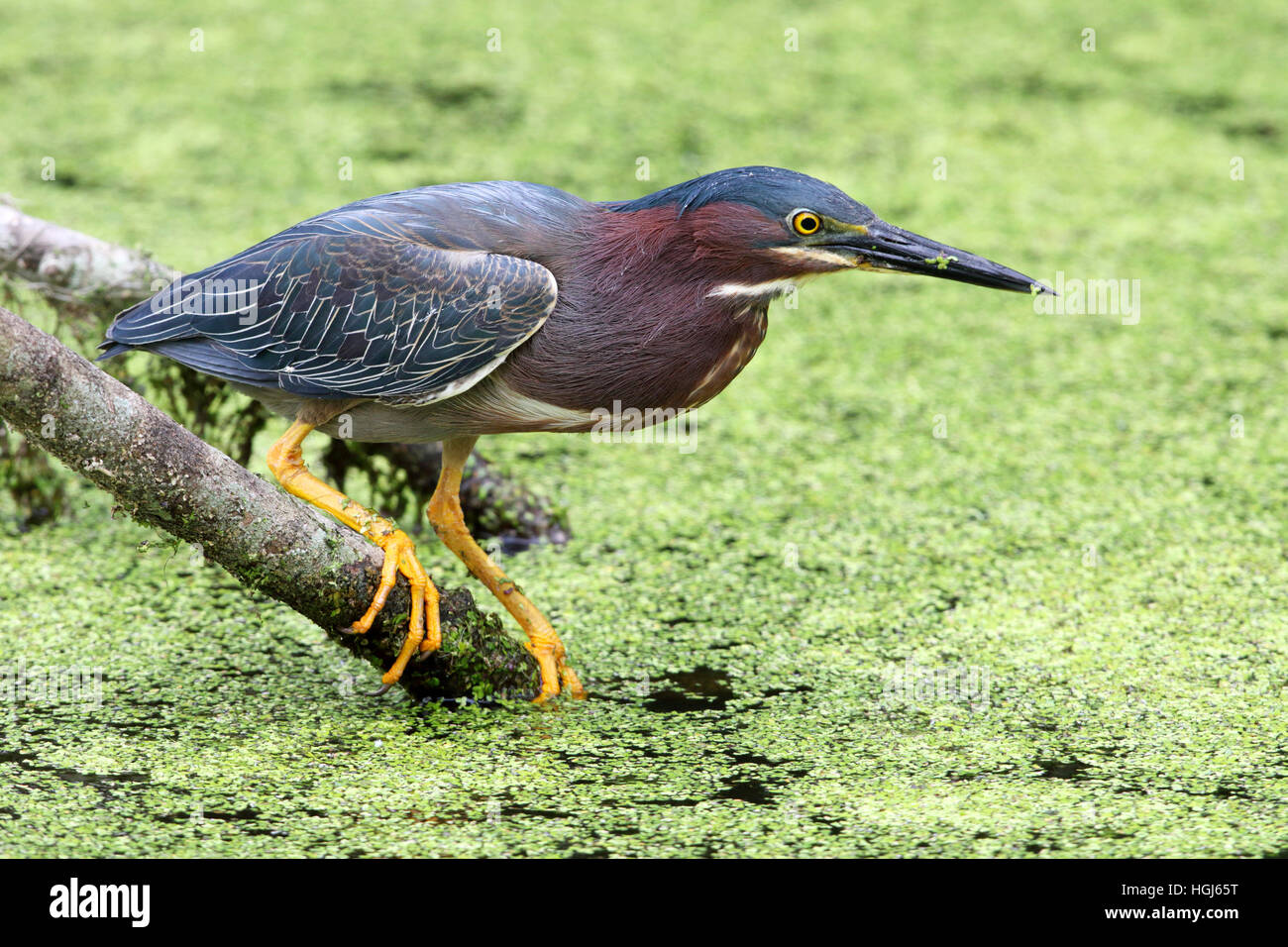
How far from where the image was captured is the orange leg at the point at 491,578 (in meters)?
3.89

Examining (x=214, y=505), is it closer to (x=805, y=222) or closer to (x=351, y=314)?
(x=351, y=314)

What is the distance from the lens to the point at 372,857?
3096 mm

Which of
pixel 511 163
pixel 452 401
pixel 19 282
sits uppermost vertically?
pixel 511 163

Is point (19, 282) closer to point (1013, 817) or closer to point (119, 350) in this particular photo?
point (119, 350)

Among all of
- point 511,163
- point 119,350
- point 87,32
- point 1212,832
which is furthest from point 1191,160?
point 87,32

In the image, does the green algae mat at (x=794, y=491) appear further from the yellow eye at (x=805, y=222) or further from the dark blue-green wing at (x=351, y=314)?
the yellow eye at (x=805, y=222)

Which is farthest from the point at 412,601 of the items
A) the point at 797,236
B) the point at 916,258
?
the point at 916,258

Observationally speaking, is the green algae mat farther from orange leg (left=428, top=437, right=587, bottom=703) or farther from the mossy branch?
the mossy branch

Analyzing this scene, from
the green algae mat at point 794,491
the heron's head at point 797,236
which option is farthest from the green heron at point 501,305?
the green algae mat at point 794,491

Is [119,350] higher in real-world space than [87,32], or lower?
lower

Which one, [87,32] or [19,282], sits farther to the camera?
[87,32]
